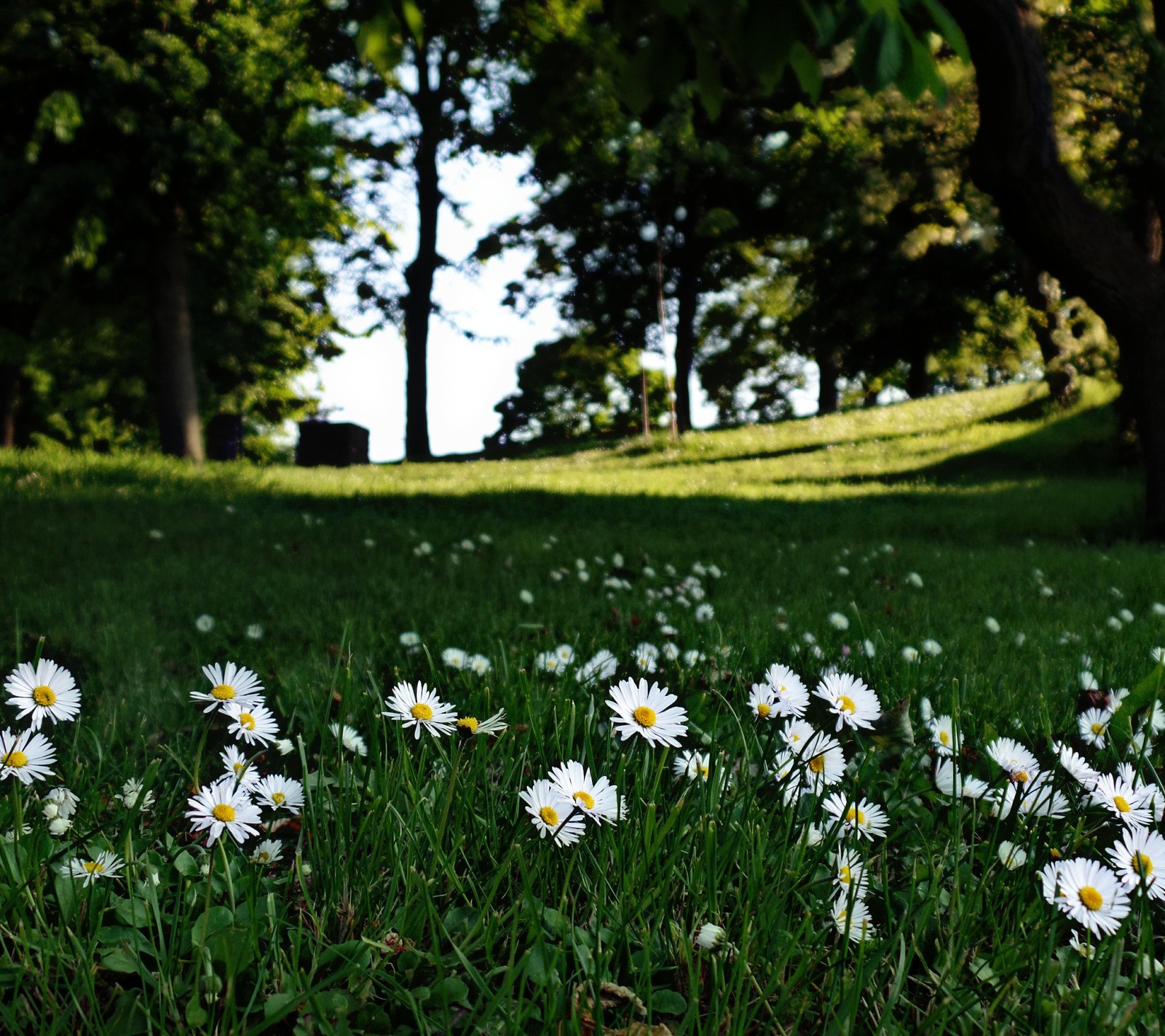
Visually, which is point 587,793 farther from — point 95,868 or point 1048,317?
point 1048,317

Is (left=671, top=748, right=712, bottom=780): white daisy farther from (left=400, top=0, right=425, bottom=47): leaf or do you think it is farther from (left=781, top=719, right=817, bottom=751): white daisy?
A: (left=400, top=0, right=425, bottom=47): leaf

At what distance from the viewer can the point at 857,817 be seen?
4.58ft

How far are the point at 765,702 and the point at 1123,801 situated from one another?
1.99ft

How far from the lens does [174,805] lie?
1.77 m

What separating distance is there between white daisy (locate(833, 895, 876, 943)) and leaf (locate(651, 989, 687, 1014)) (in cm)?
25

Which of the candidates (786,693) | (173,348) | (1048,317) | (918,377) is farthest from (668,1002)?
(918,377)

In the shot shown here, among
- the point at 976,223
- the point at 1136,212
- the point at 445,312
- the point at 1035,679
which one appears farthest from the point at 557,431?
the point at 1035,679

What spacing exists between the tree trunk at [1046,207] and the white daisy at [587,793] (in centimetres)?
769

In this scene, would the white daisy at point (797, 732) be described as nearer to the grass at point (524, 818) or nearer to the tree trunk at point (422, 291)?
the grass at point (524, 818)

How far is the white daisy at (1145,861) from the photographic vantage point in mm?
1230

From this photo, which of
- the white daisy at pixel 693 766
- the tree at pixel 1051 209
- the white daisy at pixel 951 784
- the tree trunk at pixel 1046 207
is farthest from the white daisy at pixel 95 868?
the tree trunk at pixel 1046 207

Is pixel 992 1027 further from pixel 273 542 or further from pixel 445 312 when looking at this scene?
pixel 445 312

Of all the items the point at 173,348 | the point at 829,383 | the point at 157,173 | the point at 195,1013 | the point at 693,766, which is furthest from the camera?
the point at 829,383

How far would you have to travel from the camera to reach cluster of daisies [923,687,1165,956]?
120 centimetres
